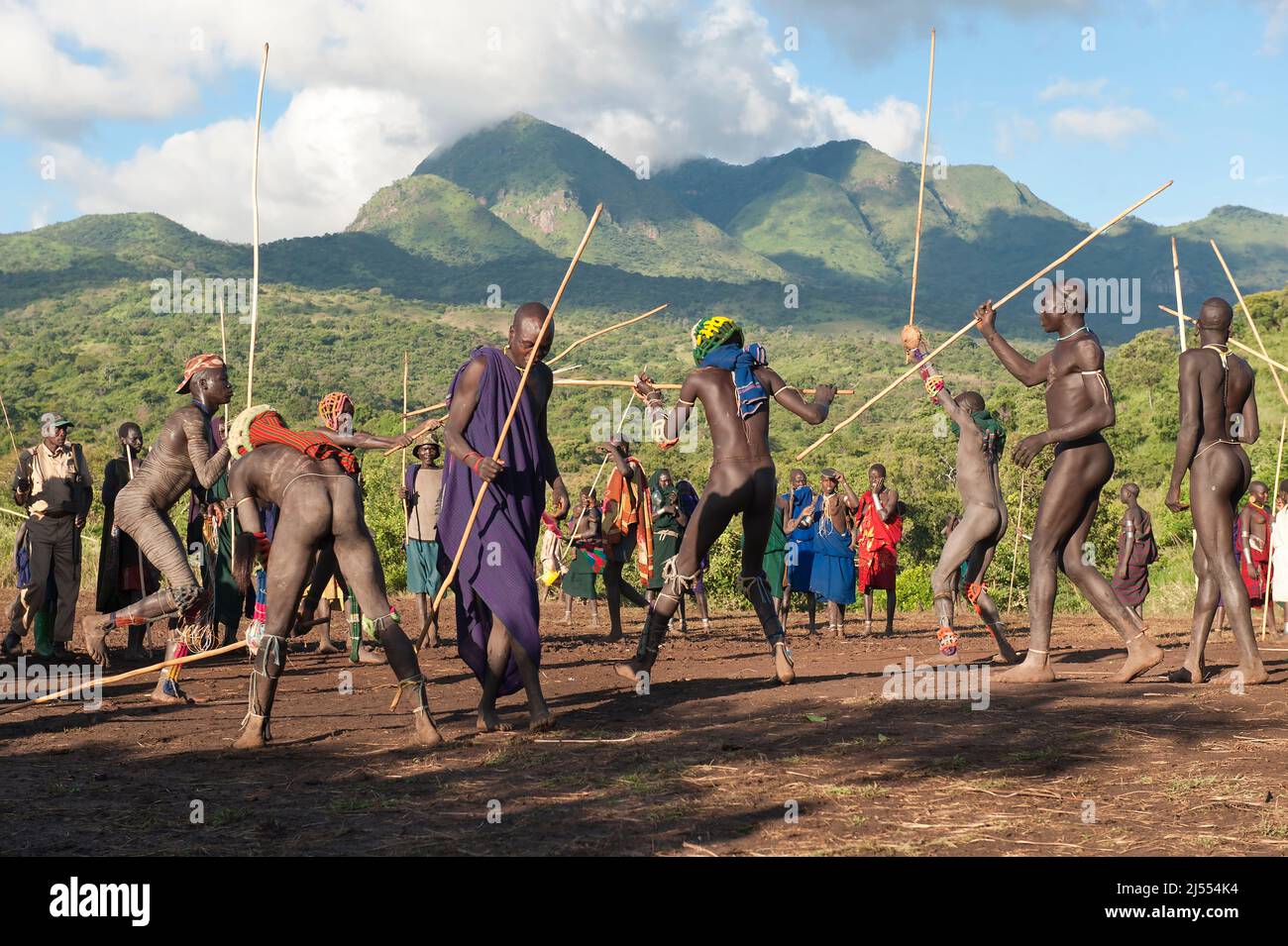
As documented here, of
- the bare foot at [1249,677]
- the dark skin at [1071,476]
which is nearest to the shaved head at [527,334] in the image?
the dark skin at [1071,476]

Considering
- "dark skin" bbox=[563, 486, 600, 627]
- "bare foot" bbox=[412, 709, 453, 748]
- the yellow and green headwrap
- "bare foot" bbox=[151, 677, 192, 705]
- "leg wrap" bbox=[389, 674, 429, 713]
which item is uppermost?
the yellow and green headwrap

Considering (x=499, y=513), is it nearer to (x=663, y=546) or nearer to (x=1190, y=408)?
(x=1190, y=408)

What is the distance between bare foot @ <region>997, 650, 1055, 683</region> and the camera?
8711 millimetres

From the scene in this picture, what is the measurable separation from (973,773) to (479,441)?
10.5 feet

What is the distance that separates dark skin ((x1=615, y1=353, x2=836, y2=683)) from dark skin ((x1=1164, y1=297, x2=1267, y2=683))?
2.29 metres

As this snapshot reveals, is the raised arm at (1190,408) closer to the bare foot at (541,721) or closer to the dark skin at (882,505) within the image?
the bare foot at (541,721)

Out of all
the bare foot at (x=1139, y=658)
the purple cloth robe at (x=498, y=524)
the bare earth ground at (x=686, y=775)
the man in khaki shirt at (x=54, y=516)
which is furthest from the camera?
the man in khaki shirt at (x=54, y=516)

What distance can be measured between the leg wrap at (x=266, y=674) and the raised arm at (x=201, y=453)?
190cm

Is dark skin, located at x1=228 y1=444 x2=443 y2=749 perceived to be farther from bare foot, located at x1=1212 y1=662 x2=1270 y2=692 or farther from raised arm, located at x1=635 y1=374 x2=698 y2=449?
bare foot, located at x1=1212 y1=662 x2=1270 y2=692

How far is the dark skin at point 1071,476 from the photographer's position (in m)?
8.44

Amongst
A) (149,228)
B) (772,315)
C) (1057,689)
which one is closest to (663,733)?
(1057,689)

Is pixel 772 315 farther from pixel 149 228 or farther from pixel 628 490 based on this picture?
pixel 628 490

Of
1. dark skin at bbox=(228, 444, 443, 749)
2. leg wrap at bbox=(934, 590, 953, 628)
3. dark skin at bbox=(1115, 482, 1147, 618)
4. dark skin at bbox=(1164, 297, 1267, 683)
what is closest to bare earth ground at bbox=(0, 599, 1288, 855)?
dark skin at bbox=(228, 444, 443, 749)

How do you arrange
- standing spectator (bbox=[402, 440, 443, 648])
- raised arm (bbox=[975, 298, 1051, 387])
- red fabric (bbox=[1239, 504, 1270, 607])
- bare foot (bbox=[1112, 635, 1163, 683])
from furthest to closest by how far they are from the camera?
red fabric (bbox=[1239, 504, 1270, 607])
standing spectator (bbox=[402, 440, 443, 648])
raised arm (bbox=[975, 298, 1051, 387])
bare foot (bbox=[1112, 635, 1163, 683])
